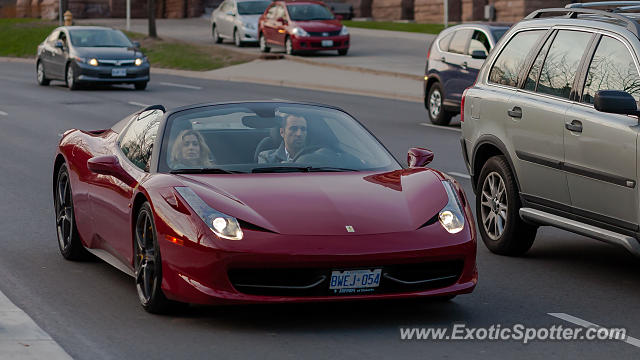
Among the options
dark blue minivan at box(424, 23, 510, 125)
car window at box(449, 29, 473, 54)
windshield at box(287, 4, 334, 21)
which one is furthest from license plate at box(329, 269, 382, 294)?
windshield at box(287, 4, 334, 21)

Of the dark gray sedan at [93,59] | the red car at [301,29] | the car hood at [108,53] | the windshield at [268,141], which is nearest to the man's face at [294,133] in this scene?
the windshield at [268,141]

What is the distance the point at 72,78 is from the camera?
3192 centimetres

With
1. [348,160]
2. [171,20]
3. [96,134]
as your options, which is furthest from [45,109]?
[171,20]

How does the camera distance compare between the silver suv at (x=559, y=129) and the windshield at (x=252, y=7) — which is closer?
the silver suv at (x=559, y=129)

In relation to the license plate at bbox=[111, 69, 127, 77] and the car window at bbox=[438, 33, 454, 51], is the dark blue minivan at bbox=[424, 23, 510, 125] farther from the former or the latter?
the license plate at bbox=[111, 69, 127, 77]

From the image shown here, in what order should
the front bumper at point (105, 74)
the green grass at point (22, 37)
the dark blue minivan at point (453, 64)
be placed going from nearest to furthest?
the dark blue minivan at point (453, 64)
the front bumper at point (105, 74)
the green grass at point (22, 37)

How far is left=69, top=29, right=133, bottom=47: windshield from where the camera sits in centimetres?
3269

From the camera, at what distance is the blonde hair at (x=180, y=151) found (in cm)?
829

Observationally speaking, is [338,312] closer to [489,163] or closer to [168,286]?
[168,286]

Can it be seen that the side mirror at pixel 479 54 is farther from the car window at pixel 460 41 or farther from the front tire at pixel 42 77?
the front tire at pixel 42 77

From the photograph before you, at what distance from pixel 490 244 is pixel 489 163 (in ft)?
2.04

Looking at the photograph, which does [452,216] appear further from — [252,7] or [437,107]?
[252,7]

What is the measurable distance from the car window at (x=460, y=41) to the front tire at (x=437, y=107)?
691mm

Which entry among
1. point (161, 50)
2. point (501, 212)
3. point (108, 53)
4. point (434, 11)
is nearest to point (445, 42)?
point (108, 53)
